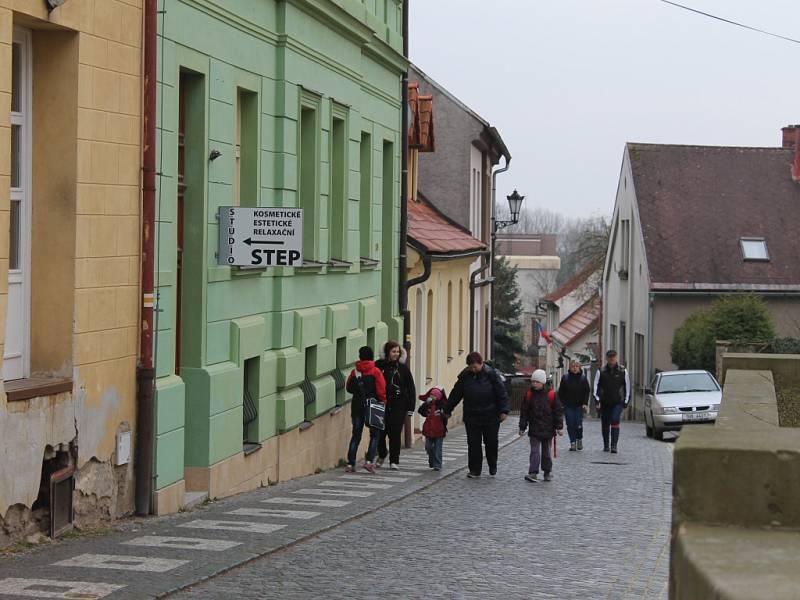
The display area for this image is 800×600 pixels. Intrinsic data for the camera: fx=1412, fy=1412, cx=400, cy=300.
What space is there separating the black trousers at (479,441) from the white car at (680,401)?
10.5 m

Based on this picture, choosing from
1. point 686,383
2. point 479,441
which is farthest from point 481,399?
point 686,383

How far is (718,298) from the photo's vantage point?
41.4m

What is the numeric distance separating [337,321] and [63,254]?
9.32 metres

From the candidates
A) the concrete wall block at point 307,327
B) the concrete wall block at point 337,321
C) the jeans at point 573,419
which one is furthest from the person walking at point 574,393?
the concrete wall block at point 307,327

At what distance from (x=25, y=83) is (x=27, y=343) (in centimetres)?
194

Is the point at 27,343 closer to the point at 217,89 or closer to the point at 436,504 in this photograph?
the point at 217,89

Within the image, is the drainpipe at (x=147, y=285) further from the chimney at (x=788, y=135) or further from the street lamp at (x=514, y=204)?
the chimney at (x=788, y=135)

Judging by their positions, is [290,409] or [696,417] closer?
[290,409]

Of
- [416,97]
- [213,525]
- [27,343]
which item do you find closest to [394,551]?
[213,525]

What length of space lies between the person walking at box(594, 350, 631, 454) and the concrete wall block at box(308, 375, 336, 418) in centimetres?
651

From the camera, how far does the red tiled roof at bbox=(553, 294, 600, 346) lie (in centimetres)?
7275

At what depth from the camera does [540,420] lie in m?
18.6

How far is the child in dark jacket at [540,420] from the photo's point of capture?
18359 mm

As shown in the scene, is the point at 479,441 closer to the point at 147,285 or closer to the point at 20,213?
the point at 147,285
